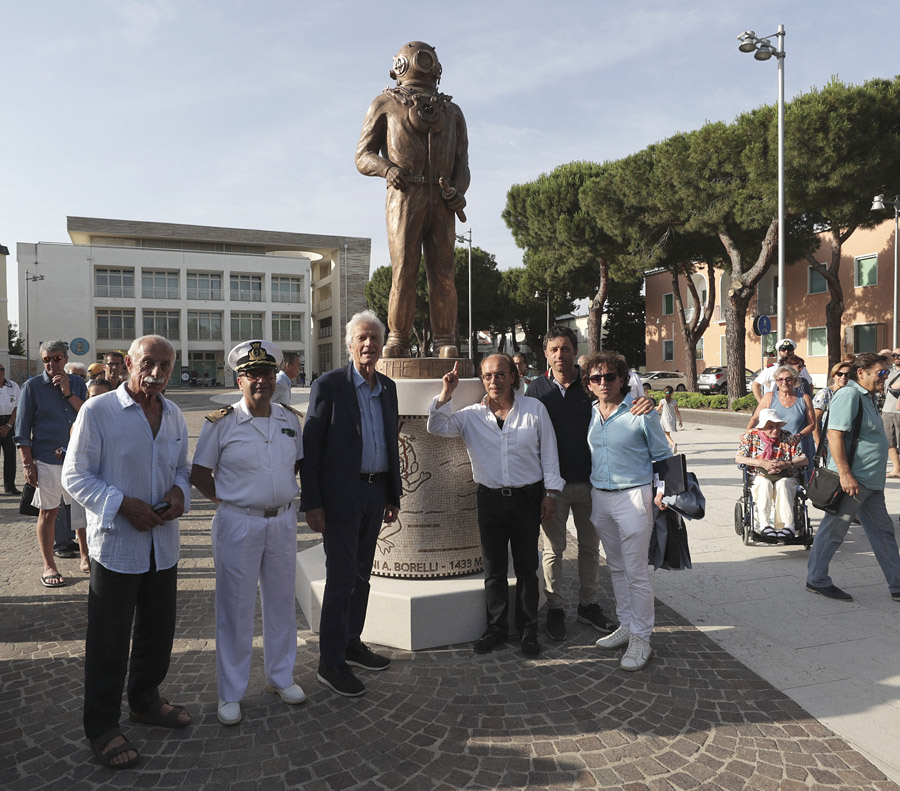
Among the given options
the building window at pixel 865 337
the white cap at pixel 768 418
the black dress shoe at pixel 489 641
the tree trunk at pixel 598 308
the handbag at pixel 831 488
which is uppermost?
the tree trunk at pixel 598 308

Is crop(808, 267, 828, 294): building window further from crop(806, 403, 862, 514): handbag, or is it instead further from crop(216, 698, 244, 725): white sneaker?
crop(216, 698, 244, 725): white sneaker

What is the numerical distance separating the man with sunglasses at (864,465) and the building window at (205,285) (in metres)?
54.4

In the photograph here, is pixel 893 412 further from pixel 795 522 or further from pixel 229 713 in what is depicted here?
pixel 229 713

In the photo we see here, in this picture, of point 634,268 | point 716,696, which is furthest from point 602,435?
point 634,268

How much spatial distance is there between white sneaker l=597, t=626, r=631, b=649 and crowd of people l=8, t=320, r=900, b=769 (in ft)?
0.06

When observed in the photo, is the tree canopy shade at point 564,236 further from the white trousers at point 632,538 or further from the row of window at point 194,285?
the row of window at point 194,285

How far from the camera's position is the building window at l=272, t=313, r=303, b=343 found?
5509 centimetres

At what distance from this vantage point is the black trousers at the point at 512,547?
375 centimetres

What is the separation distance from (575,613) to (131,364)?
10.6ft

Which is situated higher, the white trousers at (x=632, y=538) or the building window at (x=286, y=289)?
the building window at (x=286, y=289)

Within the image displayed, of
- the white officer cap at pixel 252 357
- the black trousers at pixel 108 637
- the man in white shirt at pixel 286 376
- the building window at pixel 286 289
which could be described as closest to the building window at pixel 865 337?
the man in white shirt at pixel 286 376

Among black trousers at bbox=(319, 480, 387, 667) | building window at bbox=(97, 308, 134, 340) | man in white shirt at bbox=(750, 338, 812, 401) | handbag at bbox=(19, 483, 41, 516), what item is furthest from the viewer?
building window at bbox=(97, 308, 134, 340)

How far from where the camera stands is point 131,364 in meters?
2.81

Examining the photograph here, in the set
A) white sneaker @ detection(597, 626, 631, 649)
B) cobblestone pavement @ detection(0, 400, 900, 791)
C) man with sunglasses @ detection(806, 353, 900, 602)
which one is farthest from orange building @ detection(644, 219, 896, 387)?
cobblestone pavement @ detection(0, 400, 900, 791)
